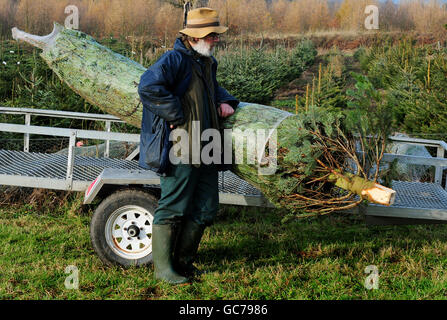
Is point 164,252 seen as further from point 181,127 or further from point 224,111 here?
point 224,111

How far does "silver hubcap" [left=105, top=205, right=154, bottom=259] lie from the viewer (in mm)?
4098

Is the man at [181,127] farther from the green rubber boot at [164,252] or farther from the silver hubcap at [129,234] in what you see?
the silver hubcap at [129,234]

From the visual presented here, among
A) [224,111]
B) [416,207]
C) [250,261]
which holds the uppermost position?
[224,111]

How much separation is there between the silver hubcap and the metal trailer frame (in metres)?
0.27

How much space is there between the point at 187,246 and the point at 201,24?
1.82 meters

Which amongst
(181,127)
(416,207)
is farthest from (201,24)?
(416,207)

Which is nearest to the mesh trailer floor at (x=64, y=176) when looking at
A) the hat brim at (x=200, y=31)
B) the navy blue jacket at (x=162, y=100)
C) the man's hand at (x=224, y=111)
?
the navy blue jacket at (x=162, y=100)

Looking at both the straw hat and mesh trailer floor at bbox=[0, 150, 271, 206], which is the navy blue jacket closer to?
the straw hat

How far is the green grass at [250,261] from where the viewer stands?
12.2ft

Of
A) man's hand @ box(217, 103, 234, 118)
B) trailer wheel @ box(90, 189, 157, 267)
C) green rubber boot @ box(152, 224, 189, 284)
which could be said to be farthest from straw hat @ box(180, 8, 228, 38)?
green rubber boot @ box(152, 224, 189, 284)

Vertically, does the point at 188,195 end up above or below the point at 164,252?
above

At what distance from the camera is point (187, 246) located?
12.8 feet

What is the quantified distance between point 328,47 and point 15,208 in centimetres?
1921

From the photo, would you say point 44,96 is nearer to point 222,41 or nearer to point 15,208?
point 15,208
